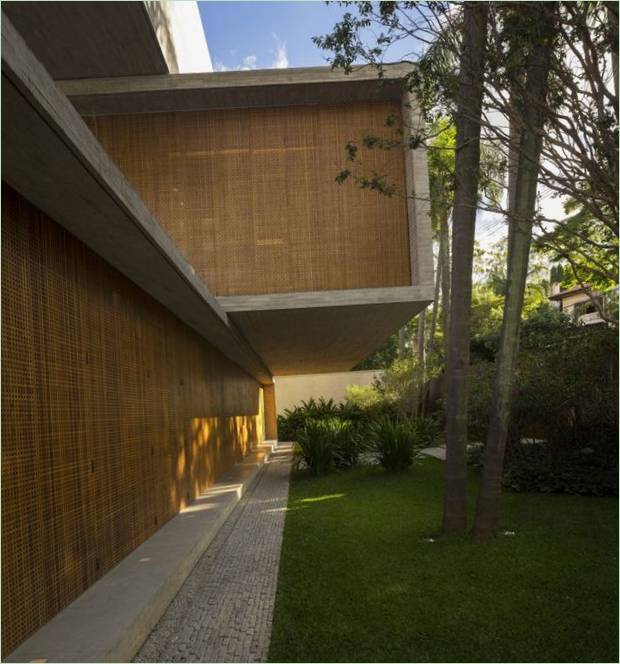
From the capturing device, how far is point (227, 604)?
487 centimetres

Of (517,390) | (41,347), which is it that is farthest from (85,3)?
(517,390)

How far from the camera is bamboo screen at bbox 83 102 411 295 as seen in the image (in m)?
9.48

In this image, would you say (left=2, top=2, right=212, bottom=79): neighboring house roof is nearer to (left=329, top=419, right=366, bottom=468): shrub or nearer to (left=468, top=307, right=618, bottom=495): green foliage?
(left=468, top=307, right=618, bottom=495): green foliage

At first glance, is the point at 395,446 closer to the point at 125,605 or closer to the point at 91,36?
the point at 91,36

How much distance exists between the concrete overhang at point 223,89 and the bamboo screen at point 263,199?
0.66 feet

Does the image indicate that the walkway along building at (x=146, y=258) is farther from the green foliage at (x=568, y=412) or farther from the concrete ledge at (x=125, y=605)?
the green foliage at (x=568, y=412)

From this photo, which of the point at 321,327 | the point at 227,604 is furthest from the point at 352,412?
the point at 227,604

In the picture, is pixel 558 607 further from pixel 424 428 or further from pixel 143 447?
pixel 424 428

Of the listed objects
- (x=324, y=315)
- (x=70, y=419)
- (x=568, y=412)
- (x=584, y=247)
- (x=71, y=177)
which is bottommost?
(x=568, y=412)

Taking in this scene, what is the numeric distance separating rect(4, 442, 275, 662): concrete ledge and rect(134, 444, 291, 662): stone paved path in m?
0.11

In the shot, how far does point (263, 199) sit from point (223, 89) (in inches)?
62.8

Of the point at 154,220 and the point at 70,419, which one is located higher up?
the point at 154,220

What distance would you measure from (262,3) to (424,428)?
13096 mm

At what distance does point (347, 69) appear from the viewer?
5.85 metres
